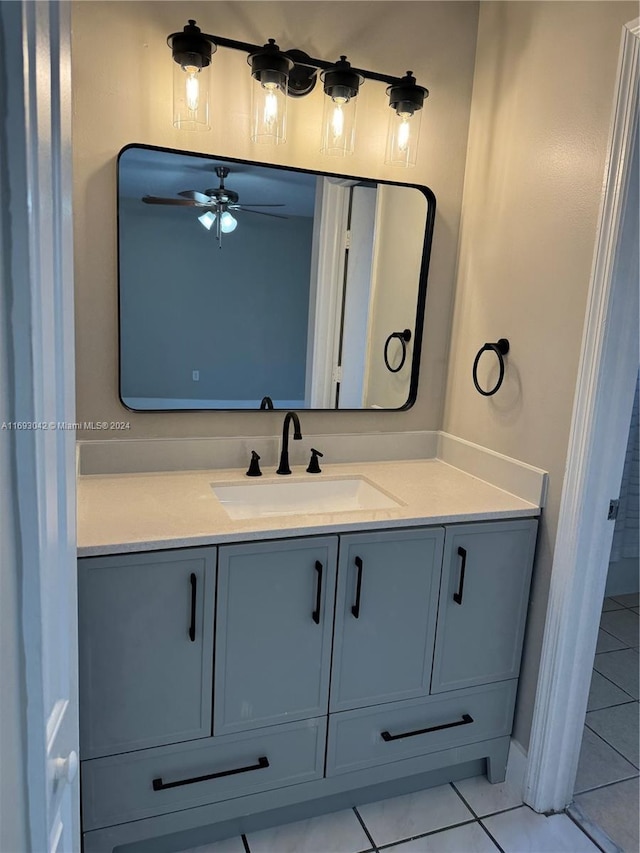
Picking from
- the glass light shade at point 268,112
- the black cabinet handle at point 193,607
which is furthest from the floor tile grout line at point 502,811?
the glass light shade at point 268,112

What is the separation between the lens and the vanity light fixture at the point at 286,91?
69.7 inches

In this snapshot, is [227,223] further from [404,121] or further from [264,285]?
[404,121]

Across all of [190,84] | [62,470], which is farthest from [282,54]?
[62,470]

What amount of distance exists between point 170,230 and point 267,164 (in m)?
0.38

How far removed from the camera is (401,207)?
217 centimetres

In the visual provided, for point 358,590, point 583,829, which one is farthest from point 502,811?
point 358,590

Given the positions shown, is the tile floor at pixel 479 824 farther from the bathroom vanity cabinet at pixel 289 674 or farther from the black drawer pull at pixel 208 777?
the black drawer pull at pixel 208 777

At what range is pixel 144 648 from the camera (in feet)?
5.01

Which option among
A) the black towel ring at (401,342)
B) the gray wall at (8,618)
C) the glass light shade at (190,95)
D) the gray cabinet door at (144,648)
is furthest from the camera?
the black towel ring at (401,342)

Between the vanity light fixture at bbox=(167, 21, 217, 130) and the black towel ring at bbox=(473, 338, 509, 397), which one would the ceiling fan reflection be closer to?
the vanity light fixture at bbox=(167, 21, 217, 130)

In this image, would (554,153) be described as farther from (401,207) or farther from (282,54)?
(282,54)

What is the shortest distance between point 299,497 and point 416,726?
80 cm

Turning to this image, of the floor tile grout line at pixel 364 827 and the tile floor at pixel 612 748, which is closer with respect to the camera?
the floor tile grout line at pixel 364 827

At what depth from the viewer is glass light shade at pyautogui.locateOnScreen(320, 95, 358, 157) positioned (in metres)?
1.96
